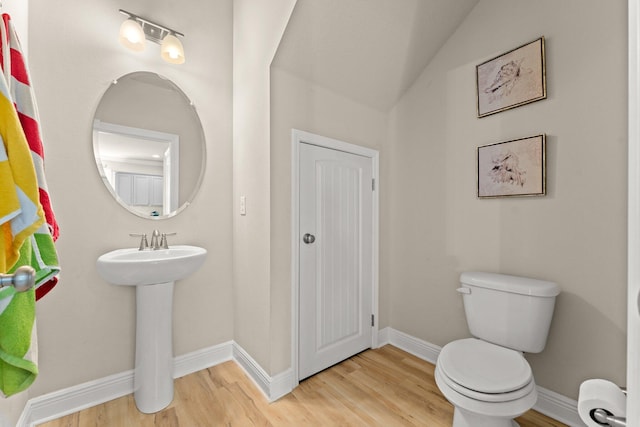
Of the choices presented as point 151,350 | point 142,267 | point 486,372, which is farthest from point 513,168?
point 151,350

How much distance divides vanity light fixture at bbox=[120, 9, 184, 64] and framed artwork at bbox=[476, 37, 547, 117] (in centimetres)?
198

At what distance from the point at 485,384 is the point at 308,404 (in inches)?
39.2

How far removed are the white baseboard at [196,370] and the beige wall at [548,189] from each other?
101mm

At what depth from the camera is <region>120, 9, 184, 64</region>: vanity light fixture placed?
1.68 metres

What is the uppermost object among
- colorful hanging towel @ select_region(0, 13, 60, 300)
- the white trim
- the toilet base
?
colorful hanging towel @ select_region(0, 13, 60, 300)

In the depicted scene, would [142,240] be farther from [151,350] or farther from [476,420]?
[476,420]

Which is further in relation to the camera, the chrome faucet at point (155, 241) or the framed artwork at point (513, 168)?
the chrome faucet at point (155, 241)

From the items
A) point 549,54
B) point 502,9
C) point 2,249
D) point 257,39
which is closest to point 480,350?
point 549,54

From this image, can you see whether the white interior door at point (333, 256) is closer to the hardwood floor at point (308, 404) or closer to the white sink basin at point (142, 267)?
the hardwood floor at point (308, 404)

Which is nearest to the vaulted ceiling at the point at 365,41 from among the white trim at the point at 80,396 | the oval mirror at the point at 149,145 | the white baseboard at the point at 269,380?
the oval mirror at the point at 149,145

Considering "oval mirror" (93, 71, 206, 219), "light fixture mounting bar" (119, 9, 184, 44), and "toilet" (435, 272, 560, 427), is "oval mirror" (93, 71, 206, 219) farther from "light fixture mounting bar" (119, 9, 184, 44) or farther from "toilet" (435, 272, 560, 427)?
"toilet" (435, 272, 560, 427)

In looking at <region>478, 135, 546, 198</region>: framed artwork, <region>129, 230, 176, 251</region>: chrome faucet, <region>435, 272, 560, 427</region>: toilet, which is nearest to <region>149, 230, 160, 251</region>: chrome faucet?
<region>129, 230, 176, 251</region>: chrome faucet

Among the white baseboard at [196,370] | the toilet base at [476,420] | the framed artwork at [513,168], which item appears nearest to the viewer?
the toilet base at [476,420]

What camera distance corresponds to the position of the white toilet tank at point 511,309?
1.47 m
